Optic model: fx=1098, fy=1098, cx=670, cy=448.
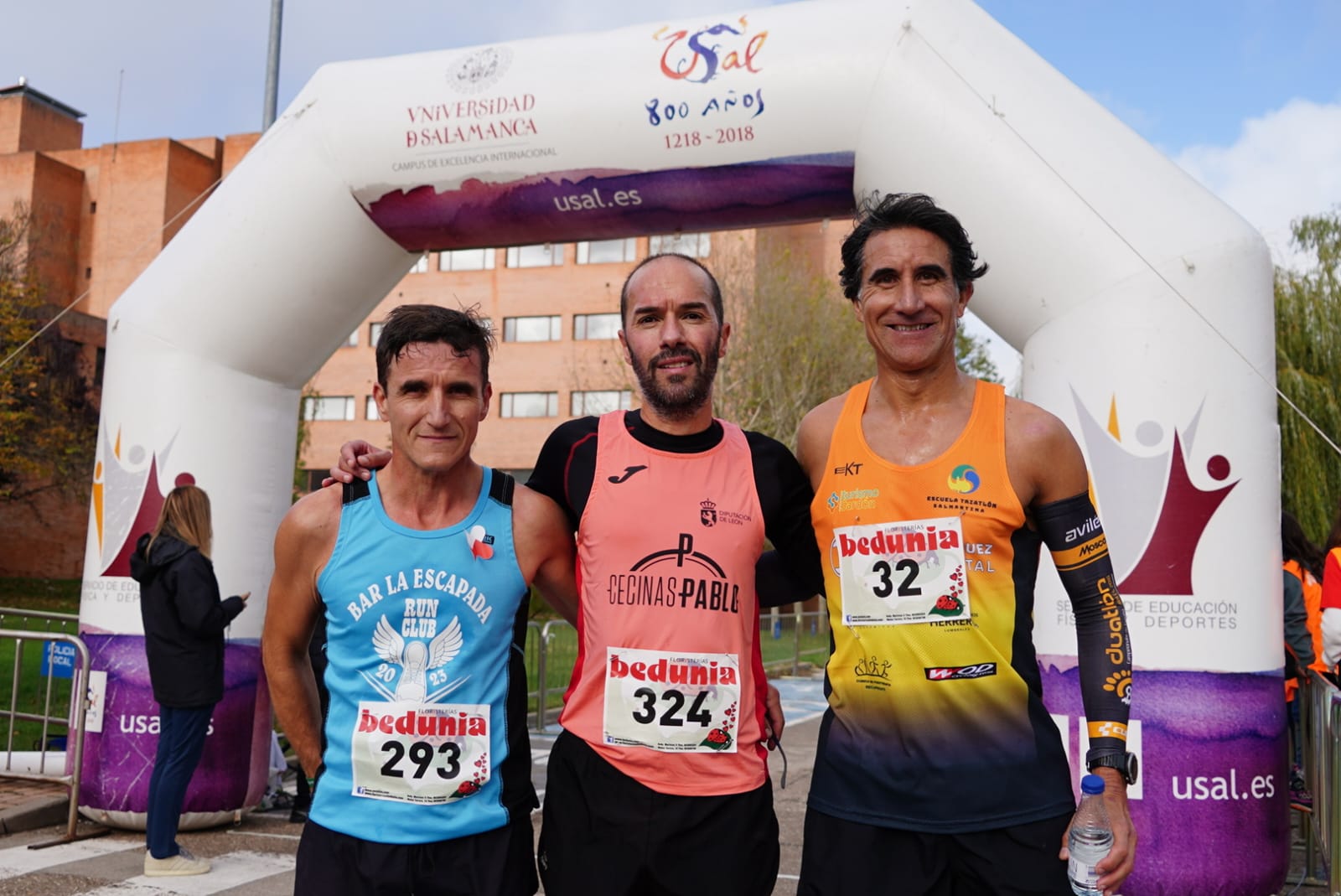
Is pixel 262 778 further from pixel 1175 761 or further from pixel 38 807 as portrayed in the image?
pixel 1175 761

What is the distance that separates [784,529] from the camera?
9.18 ft

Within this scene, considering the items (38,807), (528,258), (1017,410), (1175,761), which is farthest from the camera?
(528,258)

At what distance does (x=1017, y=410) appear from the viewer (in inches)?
99.7

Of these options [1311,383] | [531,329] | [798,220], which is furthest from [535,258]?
[798,220]

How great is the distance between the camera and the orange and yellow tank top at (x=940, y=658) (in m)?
2.35

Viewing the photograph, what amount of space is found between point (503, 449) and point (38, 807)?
1226 inches

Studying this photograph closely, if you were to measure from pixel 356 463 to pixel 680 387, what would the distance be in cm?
85

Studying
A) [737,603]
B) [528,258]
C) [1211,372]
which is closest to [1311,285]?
[1211,372]

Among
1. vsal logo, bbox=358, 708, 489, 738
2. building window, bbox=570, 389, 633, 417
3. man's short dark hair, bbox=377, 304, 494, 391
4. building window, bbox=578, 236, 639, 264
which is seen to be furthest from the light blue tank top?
building window, bbox=578, 236, 639, 264

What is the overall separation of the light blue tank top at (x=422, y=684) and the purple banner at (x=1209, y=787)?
3.31m

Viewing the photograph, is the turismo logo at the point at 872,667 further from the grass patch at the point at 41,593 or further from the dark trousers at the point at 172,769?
the grass patch at the point at 41,593

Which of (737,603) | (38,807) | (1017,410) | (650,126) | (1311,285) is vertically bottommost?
(38,807)

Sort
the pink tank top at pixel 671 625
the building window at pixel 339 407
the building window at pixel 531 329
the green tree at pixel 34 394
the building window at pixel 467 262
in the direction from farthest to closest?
the building window at pixel 339 407
the building window at pixel 467 262
the building window at pixel 531 329
the green tree at pixel 34 394
the pink tank top at pixel 671 625

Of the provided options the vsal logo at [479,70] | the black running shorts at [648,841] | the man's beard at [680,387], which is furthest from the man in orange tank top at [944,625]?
the vsal logo at [479,70]
